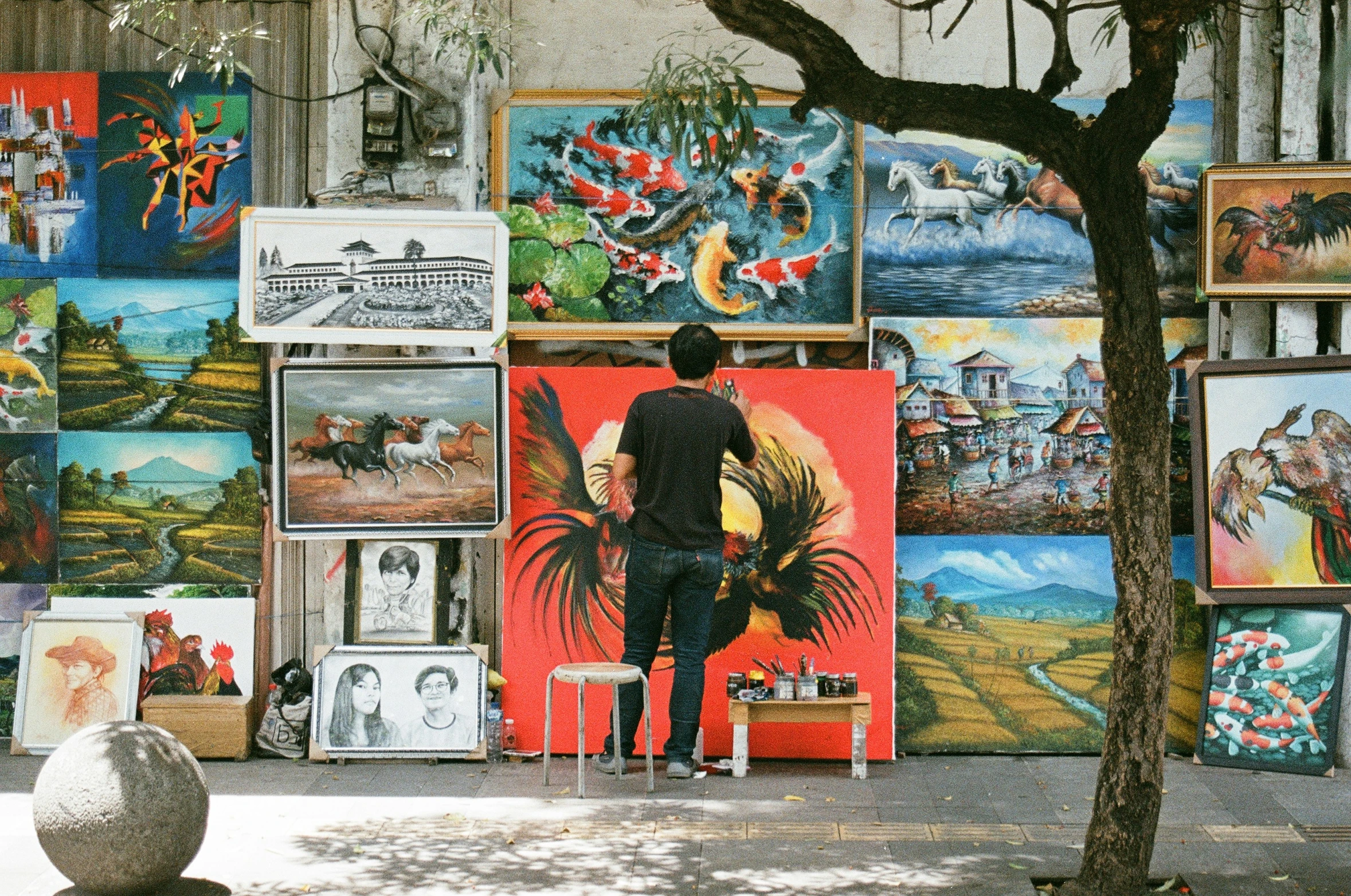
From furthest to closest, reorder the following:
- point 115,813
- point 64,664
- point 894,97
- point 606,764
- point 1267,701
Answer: point 64,664 → point 1267,701 → point 606,764 → point 894,97 → point 115,813

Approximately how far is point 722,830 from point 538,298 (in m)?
2.95

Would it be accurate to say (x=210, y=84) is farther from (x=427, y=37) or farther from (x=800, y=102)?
(x=800, y=102)

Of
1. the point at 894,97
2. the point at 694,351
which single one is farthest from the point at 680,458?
the point at 894,97

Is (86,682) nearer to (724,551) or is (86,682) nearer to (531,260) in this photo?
(531,260)

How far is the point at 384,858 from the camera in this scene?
5312 millimetres

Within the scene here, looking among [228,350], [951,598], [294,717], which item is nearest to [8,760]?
[294,717]

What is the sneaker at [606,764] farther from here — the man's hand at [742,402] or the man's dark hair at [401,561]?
the man's hand at [742,402]

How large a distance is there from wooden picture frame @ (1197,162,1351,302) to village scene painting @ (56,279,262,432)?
4848 mm

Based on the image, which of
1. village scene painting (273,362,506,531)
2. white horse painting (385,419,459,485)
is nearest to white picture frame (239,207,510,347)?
village scene painting (273,362,506,531)

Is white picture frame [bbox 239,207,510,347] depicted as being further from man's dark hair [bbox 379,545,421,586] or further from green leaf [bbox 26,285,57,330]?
green leaf [bbox 26,285,57,330]

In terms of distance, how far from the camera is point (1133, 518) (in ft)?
15.4

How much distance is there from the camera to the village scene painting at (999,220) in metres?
7.18

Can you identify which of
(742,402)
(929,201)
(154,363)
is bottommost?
(742,402)

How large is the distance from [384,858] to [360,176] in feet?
11.6
